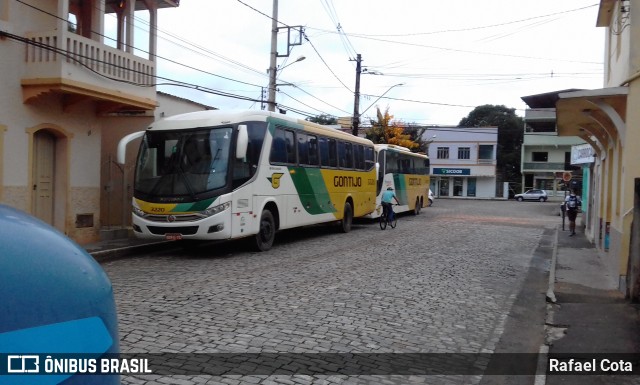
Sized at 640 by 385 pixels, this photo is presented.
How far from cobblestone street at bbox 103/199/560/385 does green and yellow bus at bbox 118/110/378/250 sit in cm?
80

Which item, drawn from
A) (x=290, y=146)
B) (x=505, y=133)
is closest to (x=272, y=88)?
(x=290, y=146)

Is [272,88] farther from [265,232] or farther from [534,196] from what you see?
[534,196]

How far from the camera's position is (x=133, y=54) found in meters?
14.0

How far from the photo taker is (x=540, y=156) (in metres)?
65.4

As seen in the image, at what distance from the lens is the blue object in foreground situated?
206 centimetres

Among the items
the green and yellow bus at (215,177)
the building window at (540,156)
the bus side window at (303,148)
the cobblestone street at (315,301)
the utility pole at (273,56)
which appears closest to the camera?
the cobblestone street at (315,301)

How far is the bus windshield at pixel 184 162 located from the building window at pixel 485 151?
2227 inches

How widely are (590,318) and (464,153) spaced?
59.6 m

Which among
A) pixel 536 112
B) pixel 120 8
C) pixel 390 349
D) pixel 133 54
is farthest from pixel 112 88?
pixel 536 112

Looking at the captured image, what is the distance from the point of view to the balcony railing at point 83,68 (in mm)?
11789

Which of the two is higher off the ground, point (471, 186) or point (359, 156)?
point (359, 156)

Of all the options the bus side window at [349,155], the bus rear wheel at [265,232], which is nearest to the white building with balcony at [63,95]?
the bus rear wheel at [265,232]

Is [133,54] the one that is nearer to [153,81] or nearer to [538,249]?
[153,81]

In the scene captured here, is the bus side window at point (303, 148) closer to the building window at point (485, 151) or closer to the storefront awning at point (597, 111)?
the storefront awning at point (597, 111)
